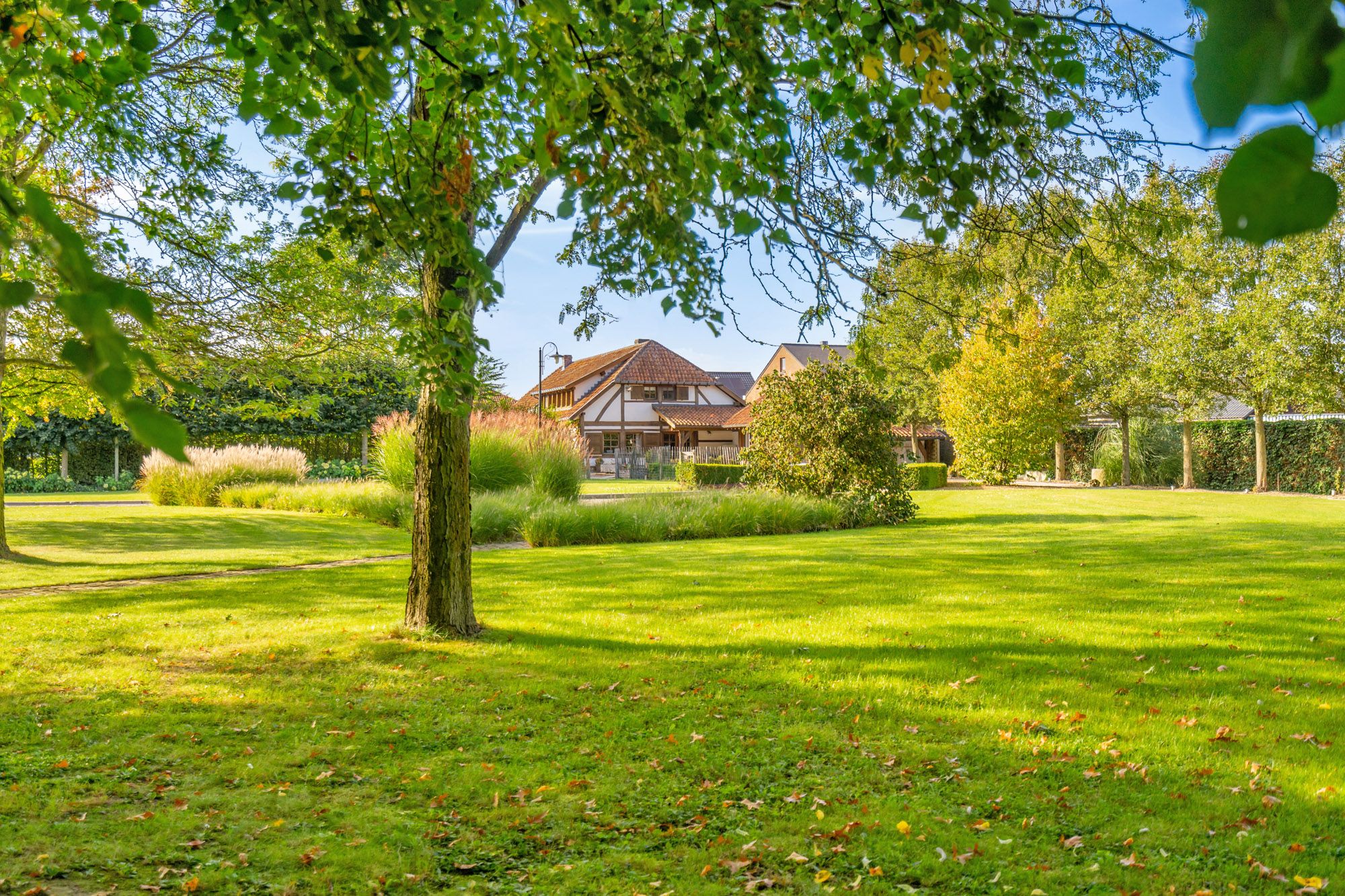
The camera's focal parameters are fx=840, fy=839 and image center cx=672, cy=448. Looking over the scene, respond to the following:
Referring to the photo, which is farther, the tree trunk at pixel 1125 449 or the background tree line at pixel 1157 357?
the tree trunk at pixel 1125 449

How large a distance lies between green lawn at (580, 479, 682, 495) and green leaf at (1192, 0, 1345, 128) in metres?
21.5

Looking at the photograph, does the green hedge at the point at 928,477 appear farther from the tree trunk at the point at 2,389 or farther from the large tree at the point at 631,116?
the large tree at the point at 631,116

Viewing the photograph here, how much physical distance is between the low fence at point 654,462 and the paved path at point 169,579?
70.6 ft

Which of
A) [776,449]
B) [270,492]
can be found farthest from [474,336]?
[270,492]

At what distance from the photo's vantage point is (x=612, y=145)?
345cm

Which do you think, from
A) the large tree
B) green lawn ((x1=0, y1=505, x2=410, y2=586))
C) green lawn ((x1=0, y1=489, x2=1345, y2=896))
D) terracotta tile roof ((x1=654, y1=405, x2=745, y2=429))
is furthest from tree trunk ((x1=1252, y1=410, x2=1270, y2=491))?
the large tree

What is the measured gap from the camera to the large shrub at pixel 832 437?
1712 cm

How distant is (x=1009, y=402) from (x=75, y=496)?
29840 mm

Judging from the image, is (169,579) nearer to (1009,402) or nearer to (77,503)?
(77,503)

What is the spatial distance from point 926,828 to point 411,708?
3.11m

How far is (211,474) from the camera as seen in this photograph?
20625mm

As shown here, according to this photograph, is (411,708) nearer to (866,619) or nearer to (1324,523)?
(866,619)

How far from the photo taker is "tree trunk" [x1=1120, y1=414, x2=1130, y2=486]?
29203mm

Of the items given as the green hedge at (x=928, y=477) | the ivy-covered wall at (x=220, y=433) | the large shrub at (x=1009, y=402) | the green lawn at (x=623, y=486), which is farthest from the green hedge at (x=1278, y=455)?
the ivy-covered wall at (x=220, y=433)
